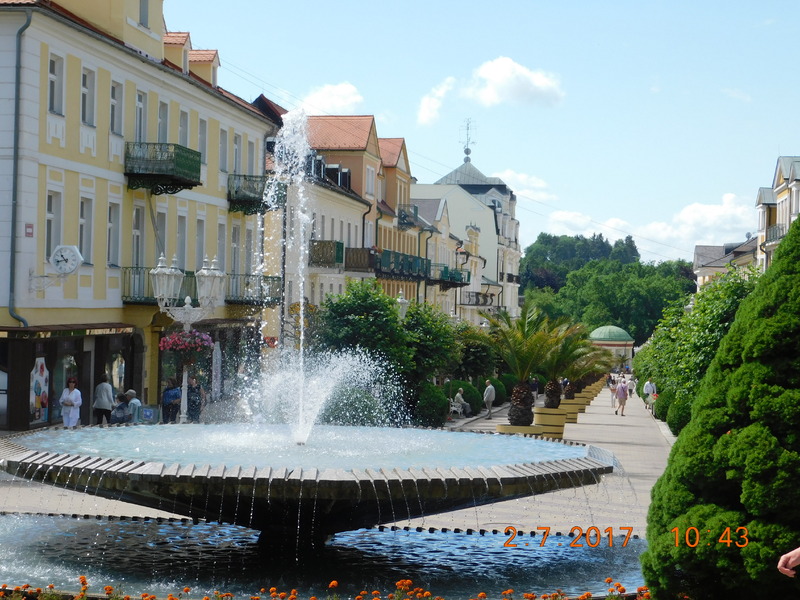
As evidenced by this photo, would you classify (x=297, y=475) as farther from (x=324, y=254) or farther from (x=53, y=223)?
(x=324, y=254)

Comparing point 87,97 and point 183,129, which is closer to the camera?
point 87,97

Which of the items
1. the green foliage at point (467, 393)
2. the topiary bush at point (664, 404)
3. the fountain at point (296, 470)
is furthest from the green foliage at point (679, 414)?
the fountain at point (296, 470)

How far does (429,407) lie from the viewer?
1375 inches

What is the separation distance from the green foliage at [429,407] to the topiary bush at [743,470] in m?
26.0

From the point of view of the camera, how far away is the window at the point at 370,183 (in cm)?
5897

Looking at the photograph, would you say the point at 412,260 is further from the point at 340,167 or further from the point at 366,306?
the point at 366,306

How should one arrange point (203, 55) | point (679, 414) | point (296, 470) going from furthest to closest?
point (203, 55) < point (679, 414) < point (296, 470)

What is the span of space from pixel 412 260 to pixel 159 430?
1951 inches

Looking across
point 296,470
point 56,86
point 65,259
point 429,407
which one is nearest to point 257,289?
point 429,407

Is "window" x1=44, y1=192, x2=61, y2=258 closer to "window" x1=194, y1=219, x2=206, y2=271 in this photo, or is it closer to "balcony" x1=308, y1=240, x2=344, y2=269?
"window" x1=194, y1=219, x2=206, y2=271

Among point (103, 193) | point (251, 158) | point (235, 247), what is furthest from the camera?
point (251, 158)

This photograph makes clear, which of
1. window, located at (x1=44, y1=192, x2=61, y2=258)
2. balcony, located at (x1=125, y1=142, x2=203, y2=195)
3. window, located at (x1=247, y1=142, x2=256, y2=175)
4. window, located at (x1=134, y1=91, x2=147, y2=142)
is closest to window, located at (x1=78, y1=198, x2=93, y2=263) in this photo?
window, located at (x1=44, y1=192, x2=61, y2=258)

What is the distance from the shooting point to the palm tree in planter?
33.6 metres

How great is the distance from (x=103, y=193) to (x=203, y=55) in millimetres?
9763
